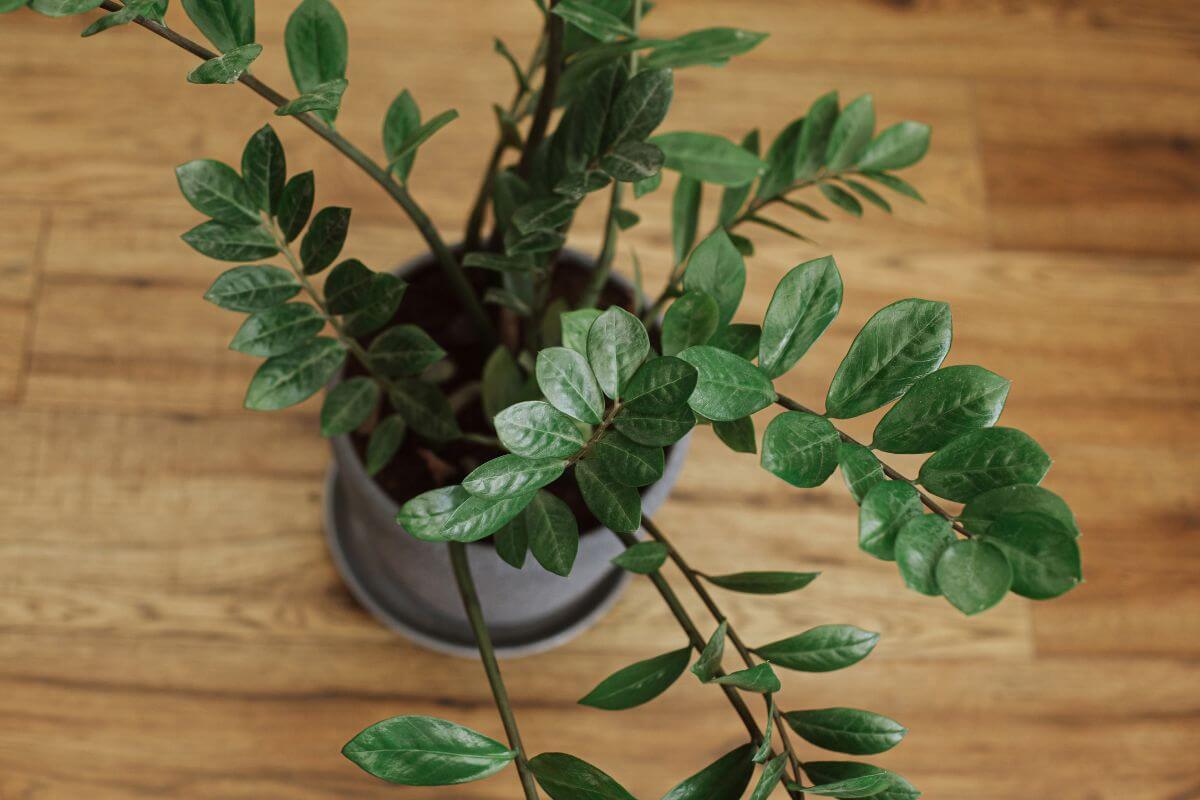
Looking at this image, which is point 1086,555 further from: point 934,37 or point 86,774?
point 86,774

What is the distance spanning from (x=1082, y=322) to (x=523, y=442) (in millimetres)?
979

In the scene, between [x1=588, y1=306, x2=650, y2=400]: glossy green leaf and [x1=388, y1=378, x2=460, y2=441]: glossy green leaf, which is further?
[x1=388, y1=378, x2=460, y2=441]: glossy green leaf

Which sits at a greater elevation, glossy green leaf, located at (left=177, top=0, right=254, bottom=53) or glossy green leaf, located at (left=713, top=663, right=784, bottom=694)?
glossy green leaf, located at (left=177, top=0, right=254, bottom=53)

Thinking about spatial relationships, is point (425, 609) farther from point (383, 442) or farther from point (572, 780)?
point (572, 780)

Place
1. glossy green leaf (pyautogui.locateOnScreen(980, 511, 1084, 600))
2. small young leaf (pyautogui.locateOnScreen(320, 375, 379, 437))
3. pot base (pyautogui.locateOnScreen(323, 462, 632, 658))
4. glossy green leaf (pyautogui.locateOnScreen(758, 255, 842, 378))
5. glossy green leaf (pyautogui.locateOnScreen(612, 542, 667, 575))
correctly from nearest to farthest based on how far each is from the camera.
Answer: glossy green leaf (pyautogui.locateOnScreen(980, 511, 1084, 600)) < glossy green leaf (pyautogui.locateOnScreen(758, 255, 842, 378)) < glossy green leaf (pyautogui.locateOnScreen(612, 542, 667, 575)) < small young leaf (pyautogui.locateOnScreen(320, 375, 379, 437)) < pot base (pyautogui.locateOnScreen(323, 462, 632, 658))

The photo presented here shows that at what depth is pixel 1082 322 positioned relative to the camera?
1242 millimetres

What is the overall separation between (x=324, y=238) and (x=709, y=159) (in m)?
0.22

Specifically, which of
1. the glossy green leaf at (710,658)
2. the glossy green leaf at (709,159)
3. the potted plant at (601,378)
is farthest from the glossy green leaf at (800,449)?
the glossy green leaf at (709,159)

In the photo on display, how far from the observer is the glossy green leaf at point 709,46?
593 mm

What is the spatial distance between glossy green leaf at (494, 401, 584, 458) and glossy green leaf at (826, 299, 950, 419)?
0.11 metres

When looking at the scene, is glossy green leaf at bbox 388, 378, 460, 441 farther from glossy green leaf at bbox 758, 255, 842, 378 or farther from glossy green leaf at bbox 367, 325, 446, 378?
glossy green leaf at bbox 758, 255, 842, 378

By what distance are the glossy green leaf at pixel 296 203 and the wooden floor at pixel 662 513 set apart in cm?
57

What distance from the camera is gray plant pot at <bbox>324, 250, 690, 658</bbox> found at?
77cm

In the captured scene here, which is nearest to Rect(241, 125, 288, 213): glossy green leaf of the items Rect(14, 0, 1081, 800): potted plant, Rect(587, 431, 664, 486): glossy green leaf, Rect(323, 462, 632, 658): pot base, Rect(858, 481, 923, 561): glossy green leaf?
Rect(14, 0, 1081, 800): potted plant
